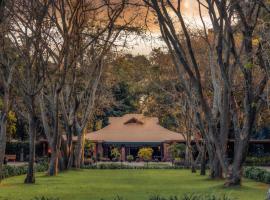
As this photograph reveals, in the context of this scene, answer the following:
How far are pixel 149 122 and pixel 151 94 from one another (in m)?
15.7

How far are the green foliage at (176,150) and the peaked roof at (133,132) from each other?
0.79 meters

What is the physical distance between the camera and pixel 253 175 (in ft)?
107

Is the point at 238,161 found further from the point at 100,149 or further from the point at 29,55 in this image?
the point at 100,149

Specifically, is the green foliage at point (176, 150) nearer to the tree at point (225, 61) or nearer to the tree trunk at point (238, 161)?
the tree at point (225, 61)

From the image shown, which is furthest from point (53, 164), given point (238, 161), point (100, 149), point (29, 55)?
point (100, 149)

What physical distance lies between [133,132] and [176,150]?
759 centimetres

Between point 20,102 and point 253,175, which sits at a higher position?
point 20,102

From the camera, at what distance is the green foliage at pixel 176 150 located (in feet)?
202

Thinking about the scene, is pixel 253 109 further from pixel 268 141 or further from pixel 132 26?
pixel 268 141

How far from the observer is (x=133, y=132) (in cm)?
6762

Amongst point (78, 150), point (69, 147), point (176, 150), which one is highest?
point (176, 150)

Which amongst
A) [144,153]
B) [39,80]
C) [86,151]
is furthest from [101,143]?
[39,80]

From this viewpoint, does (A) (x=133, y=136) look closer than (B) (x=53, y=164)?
No

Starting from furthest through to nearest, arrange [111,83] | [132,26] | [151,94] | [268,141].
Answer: [268,141]
[151,94]
[111,83]
[132,26]
